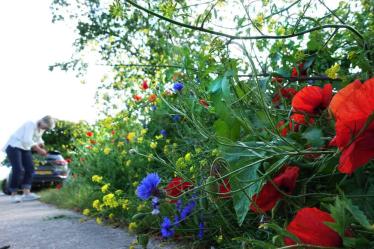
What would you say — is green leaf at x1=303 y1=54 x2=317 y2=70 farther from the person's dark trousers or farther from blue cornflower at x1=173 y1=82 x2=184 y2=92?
the person's dark trousers

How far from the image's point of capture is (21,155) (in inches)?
287

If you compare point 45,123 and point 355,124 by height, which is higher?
point 45,123

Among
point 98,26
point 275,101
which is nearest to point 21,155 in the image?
point 98,26

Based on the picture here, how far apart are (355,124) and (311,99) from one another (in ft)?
1.16

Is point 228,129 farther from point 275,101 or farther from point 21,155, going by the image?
point 21,155

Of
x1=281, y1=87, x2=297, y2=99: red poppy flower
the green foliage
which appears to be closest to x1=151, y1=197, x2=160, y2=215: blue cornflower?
the green foliage

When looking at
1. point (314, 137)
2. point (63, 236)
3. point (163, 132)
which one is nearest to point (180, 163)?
point (314, 137)

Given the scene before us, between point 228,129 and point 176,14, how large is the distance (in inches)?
30.2

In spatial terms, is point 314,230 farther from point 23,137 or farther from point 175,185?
point 23,137

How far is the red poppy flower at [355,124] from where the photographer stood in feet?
2.19

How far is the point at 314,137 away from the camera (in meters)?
0.95

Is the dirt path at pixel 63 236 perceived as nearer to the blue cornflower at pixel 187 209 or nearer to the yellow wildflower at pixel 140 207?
the yellow wildflower at pixel 140 207

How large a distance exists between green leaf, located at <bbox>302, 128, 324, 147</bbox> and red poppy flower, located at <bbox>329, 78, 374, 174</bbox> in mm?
225

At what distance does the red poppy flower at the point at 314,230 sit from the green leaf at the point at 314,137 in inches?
9.1
